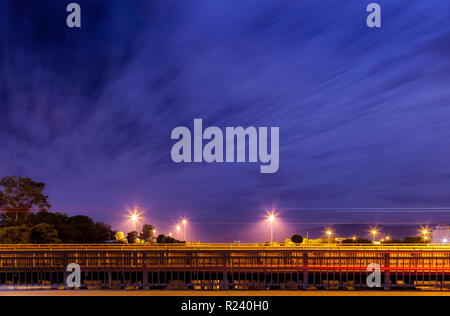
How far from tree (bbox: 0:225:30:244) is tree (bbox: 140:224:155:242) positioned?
1000 inches

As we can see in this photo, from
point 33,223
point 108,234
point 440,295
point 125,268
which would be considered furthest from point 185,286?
point 108,234

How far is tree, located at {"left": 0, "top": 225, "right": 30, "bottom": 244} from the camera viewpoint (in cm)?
→ 3309

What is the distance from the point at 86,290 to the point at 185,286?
347cm

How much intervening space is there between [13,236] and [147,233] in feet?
93.0

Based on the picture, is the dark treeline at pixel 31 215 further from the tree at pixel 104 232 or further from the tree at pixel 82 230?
the tree at pixel 104 232

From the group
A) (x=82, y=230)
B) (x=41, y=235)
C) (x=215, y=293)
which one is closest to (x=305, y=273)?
(x=215, y=293)

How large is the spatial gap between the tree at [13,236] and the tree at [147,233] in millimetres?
25393

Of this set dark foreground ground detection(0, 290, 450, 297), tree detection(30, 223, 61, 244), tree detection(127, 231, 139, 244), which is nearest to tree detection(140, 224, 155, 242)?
tree detection(127, 231, 139, 244)

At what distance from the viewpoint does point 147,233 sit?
60.9 metres

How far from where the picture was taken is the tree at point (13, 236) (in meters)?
33.1

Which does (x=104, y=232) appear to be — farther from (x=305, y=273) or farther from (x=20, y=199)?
(x=305, y=273)

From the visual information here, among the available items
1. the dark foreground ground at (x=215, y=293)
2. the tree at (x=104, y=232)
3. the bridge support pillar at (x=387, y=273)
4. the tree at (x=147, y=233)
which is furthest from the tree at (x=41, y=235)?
the bridge support pillar at (x=387, y=273)

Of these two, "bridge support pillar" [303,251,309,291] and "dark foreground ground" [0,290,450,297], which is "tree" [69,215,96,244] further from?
"bridge support pillar" [303,251,309,291]

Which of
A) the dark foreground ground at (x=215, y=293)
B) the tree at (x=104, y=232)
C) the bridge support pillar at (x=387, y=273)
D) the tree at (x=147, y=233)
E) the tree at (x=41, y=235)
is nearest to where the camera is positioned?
the dark foreground ground at (x=215, y=293)
